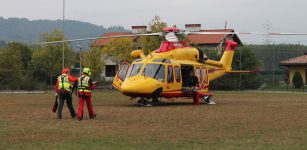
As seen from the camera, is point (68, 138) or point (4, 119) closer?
point (68, 138)

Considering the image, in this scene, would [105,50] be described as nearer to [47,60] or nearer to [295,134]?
[47,60]

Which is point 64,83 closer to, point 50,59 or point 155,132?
point 155,132

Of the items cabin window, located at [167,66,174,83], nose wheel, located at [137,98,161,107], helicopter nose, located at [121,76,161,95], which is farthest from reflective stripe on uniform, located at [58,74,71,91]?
cabin window, located at [167,66,174,83]

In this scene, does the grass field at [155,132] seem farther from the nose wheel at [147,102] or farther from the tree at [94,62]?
the tree at [94,62]

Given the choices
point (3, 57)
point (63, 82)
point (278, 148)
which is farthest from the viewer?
point (3, 57)

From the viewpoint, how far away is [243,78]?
52.9 m

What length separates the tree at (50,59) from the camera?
→ 198ft

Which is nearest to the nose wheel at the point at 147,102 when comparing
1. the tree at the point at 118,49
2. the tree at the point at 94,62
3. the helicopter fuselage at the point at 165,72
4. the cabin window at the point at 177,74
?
the helicopter fuselage at the point at 165,72

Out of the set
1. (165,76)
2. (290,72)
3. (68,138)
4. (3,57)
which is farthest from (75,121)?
(290,72)

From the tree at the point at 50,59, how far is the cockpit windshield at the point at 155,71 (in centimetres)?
3778

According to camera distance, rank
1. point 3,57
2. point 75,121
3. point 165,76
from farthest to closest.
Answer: point 3,57 < point 165,76 < point 75,121

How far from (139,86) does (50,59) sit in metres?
40.6

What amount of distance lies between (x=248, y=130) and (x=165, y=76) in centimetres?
1051

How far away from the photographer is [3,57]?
5453 cm
